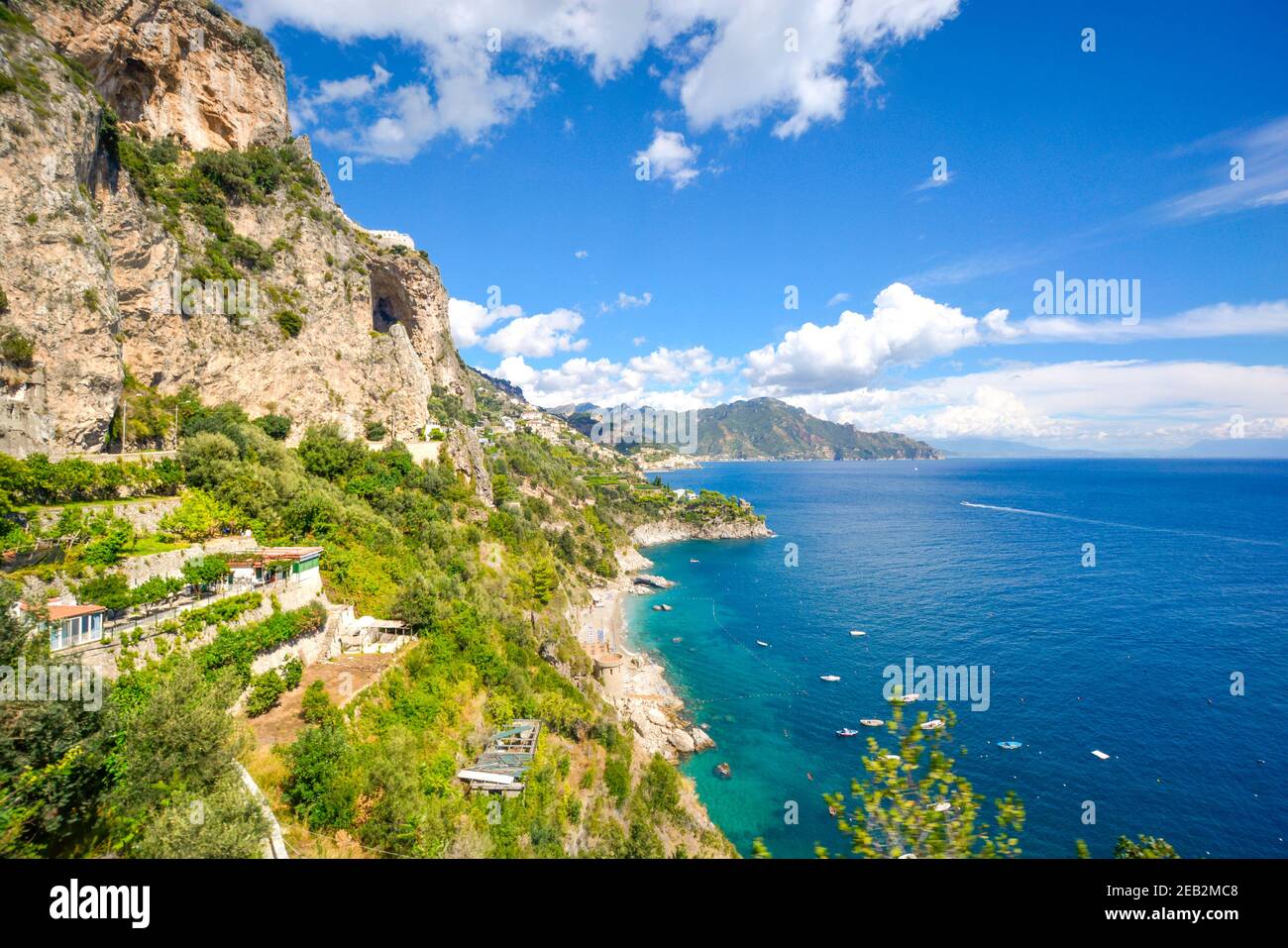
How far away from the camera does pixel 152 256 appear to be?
81.5 feet

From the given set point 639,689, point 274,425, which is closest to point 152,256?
point 274,425

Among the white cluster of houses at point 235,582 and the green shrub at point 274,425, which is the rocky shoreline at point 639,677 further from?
the green shrub at point 274,425

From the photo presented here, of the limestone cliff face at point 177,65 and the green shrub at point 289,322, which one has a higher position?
the limestone cliff face at point 177,65

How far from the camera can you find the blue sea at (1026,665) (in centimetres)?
2548

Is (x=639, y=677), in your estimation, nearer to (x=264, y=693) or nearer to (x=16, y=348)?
(x=264, y=693)

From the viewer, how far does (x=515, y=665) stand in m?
25.7

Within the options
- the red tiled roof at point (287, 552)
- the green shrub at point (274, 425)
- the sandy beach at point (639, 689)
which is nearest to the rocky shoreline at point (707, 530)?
the sandy beach at point (639, 689)

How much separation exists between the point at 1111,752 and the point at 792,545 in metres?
52.5

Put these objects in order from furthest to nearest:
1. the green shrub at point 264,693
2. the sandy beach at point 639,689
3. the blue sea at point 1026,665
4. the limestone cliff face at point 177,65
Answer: the sandy beach at point 639,689
the blue sea at point 1026,665
the limestone cliff face at point 177,65
the green shrub at point 264,693

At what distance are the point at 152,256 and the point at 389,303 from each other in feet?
101

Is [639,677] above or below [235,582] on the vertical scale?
below

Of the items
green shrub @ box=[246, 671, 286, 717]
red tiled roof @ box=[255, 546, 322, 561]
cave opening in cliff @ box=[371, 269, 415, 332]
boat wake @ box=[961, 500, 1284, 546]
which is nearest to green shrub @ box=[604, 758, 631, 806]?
green shrub @ box=[246, 671, 286, 717]

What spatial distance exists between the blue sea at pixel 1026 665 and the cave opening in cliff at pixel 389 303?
38987 millimetres
